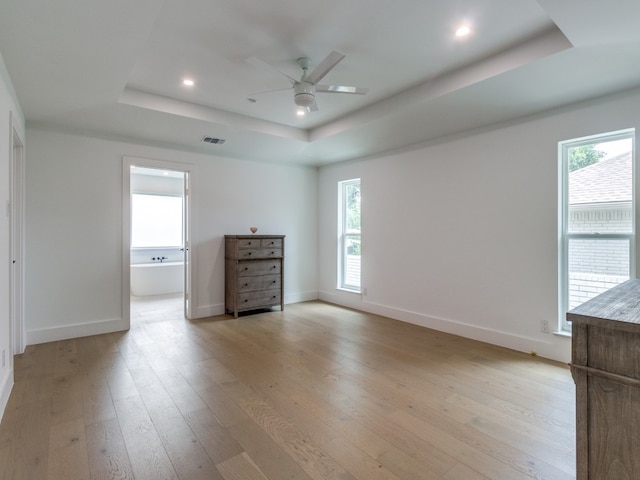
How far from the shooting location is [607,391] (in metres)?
1.03

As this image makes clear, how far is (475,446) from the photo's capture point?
1.87m

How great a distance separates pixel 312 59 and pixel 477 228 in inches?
100

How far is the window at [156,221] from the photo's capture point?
7.26 meters

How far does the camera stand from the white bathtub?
6436 millimetres

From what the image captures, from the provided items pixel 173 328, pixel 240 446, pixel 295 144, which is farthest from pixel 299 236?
pixel 240 446

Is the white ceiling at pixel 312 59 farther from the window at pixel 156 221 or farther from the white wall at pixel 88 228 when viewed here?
the window at pixel 156 221

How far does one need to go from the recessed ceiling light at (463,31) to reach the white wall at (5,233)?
3.11m

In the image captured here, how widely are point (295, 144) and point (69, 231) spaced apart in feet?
9.56

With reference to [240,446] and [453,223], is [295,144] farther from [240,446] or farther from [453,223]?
[240,446]

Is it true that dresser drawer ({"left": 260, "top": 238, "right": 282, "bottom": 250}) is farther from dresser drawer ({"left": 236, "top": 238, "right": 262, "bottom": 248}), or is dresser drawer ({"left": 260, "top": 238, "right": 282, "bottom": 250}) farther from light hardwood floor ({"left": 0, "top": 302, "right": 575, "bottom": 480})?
light hardwood floor ({"left": 0, "top": 302, "right": 575, "bottom": 480})

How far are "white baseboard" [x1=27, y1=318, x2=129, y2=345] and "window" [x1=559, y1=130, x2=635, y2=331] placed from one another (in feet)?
16.0

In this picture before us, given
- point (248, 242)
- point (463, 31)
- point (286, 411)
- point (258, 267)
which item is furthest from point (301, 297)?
point (463, 31)

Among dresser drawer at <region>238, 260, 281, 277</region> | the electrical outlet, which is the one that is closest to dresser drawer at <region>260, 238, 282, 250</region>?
dresser drawer at <region>238, 260, 281, 277</region>

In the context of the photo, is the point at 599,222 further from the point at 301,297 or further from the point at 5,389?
the point at 5,389
